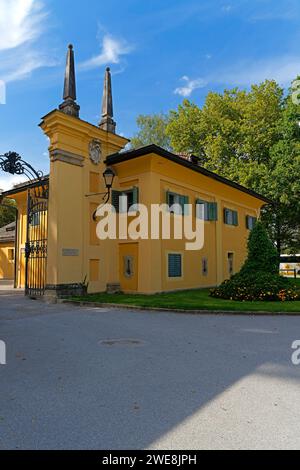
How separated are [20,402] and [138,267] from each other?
41.6ft

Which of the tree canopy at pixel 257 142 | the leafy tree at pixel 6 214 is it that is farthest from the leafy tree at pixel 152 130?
the leafy tree at pixel 6 214

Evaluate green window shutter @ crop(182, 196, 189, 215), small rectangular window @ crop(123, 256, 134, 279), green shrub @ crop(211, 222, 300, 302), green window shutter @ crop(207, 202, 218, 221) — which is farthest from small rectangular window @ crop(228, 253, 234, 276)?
small rectangular window @ crop(123, 256, 134, 279)

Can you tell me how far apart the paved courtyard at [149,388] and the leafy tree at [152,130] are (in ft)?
124

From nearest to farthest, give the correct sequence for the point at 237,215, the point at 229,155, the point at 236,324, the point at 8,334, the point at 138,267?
the point at 8,334 < the point at 236,324 < the point at 138,267 < the point at 237,215 < the point at 229,155

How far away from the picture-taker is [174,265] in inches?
704

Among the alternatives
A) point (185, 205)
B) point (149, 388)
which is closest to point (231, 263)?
point (185, 205)

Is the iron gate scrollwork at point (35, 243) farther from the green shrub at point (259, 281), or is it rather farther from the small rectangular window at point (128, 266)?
the green shrub at point (259, 281)

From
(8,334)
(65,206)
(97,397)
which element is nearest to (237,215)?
(65,206)

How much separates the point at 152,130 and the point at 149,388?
42604mm

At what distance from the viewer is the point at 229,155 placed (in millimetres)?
33562

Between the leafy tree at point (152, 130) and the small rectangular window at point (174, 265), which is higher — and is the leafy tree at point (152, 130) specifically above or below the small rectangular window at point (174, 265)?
above

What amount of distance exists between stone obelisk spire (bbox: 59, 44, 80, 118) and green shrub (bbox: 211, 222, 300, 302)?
9579 mm

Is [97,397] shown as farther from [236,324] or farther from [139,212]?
[139,212]

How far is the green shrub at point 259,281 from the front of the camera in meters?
13.8
